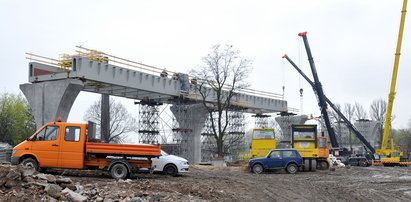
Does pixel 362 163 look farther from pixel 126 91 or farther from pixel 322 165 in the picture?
pixel 126 91

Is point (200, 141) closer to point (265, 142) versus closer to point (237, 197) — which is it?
point (265, 142)

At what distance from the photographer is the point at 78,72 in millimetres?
25281

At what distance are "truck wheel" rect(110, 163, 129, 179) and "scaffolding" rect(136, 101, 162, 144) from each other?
71.7ft

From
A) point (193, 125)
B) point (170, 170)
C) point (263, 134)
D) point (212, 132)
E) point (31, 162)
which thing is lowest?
point (170, 170)

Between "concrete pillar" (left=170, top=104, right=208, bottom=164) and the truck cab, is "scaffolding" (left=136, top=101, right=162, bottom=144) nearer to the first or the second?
"concrete pillar" (left=170, top=104, right=208, bottom=164)

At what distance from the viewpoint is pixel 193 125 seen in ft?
138

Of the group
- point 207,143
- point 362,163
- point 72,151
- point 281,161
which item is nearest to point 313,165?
point 281,161

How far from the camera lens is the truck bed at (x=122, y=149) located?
49.4 feet

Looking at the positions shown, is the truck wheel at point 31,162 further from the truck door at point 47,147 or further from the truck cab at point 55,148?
the truck door at point 47,147

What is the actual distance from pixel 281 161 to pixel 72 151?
13.4 meters

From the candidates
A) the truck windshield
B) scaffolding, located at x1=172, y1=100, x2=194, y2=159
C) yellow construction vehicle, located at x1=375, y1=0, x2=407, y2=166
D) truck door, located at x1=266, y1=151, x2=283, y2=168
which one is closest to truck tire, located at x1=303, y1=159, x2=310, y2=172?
truck door, located at x1=266, y1=151, x2=283, y2=168

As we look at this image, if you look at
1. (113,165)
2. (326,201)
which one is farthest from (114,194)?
(326,201)

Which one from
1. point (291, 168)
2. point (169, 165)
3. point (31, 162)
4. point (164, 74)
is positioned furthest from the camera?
point (164, 74)

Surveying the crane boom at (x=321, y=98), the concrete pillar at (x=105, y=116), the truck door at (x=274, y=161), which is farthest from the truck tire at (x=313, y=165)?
the concrete pillar at (x=105, y=116)
